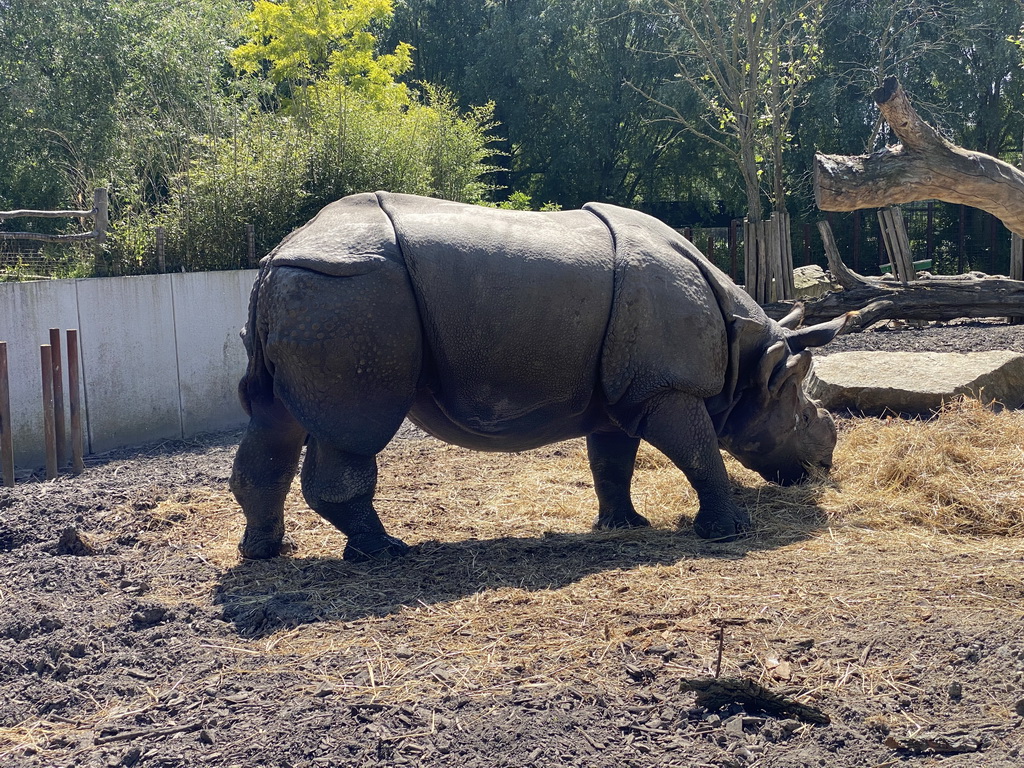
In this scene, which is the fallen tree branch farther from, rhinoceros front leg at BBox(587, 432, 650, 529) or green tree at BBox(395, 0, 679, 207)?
green tree at BBox(395, 0, 679, 207)

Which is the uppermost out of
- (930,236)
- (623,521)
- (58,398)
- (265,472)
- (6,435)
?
(930,236)

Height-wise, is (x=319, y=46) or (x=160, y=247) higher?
(x=319, y=46)

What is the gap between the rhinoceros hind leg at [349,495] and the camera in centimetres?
555

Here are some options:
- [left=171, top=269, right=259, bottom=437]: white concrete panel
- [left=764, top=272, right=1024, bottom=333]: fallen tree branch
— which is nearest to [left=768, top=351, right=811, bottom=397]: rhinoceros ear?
[left=171, top=269, right=259, bottom=437]: white concrete panel

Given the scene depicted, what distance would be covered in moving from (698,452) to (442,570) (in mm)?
1685

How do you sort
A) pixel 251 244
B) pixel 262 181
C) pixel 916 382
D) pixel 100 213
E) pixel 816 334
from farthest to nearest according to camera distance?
pixel 262 181
pixel 251 244
pixel 100 213
pixel 916 382
pixel 816 334

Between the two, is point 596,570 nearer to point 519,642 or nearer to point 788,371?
point 519,642

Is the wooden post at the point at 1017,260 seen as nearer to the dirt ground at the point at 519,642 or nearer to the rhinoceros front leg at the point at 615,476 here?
the dirt ground at the point at 519,642

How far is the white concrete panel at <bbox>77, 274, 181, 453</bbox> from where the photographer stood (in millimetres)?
10430

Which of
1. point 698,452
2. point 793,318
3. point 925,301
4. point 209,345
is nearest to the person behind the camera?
point 698,452

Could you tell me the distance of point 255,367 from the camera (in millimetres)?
5656

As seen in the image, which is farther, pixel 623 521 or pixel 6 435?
pixel 6 435

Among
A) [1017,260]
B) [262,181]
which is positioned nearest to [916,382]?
[262,181]

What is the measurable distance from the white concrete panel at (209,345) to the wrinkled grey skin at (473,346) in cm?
571
